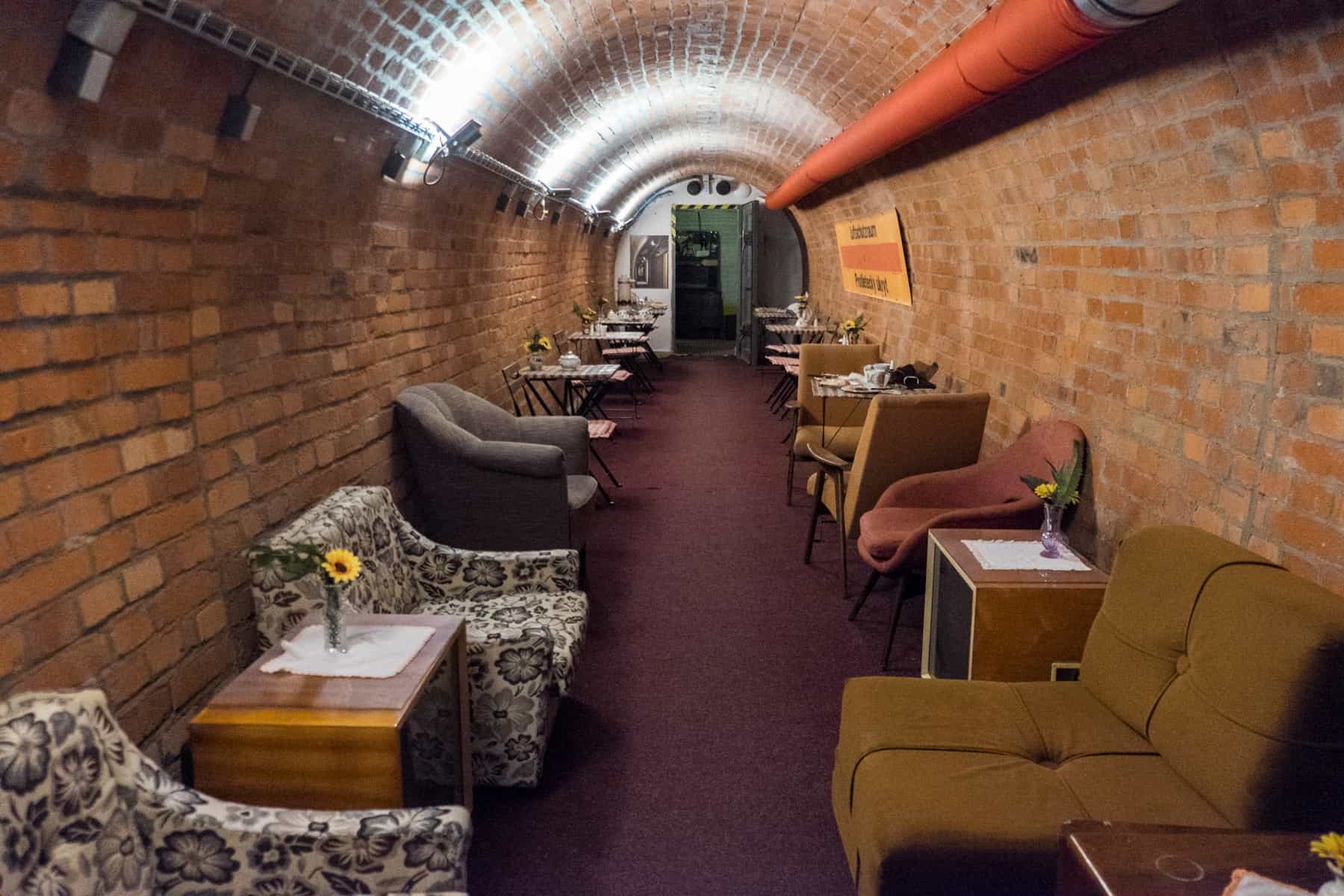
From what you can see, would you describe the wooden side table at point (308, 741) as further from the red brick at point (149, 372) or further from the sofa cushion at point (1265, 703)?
the sofa cushion at point (1265, 703)

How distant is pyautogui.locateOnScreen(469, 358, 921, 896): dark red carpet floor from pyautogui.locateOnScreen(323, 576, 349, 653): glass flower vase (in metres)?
0.74

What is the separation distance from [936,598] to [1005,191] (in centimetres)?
223

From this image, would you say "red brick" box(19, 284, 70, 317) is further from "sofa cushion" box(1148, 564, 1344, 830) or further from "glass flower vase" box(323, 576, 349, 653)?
"sofa cushion" box(1148, 564, 1344, 830)

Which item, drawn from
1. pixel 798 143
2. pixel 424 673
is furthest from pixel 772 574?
pixel 798 143

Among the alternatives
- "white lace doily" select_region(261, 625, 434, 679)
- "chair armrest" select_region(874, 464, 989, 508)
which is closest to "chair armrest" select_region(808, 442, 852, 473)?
"chair armrest" select_region(874, 464, 989, 508)

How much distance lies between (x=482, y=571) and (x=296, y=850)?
5.53 ft

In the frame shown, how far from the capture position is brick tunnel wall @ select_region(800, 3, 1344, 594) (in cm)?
229

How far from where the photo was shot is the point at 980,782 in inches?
84.6

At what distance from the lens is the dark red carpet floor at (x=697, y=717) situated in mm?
2590

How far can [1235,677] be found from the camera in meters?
1.99

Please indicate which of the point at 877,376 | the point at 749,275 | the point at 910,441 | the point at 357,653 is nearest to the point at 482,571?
the point at 357,653

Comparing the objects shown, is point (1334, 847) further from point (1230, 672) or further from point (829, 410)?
point (829, 410)

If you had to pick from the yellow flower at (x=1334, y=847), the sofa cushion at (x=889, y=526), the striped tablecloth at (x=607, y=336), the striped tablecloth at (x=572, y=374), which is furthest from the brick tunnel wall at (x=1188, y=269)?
the striped tablecloth at (x=607, y=336)

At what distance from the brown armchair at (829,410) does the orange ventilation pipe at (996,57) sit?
6.40 feet
